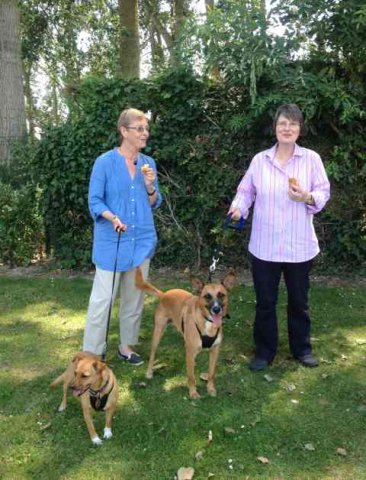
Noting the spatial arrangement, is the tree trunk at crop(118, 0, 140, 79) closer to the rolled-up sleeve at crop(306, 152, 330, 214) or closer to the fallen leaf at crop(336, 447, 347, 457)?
the rolled-up sleeve at crop(306, 152, 330, 214)

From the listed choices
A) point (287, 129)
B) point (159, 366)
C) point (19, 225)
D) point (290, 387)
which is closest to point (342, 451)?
point (290, 387)

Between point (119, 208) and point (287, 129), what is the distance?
62.9 inches

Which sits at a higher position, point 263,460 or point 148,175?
point 148,175

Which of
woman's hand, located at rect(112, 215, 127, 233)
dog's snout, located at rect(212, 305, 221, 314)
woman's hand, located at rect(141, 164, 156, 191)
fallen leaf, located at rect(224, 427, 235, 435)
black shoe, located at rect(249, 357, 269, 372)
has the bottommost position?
fallen leaf, located at rect(224, 427, 235, 435)

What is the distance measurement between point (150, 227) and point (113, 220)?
582 mm

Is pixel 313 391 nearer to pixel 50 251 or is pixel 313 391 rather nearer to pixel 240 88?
pixel 240 88

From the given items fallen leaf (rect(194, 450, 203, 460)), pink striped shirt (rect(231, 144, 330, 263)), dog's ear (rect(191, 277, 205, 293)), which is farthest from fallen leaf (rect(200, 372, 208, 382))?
pink striped shirt (rect(231, 144, 330, 263))

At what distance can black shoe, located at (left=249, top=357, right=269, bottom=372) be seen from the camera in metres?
4.64

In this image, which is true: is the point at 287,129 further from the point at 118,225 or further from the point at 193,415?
the point at 193,415

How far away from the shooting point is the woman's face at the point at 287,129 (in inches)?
162

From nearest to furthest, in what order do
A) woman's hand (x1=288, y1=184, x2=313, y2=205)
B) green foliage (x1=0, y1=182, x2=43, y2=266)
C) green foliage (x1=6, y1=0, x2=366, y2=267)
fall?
woman's hand (x1=288, y1=184, x2=313, y2=205), green foliage (x1=6, y1=0, x2=366, y2=267), green foliage (x1=0, y1=182, x2=43, y2=266)

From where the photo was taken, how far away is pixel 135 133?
13.7 ft

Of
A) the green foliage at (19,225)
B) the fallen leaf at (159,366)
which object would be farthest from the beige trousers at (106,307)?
the green foliage at (19,225)

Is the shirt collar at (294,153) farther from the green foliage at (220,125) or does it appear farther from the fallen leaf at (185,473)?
the fallen leaf at (185,473)
